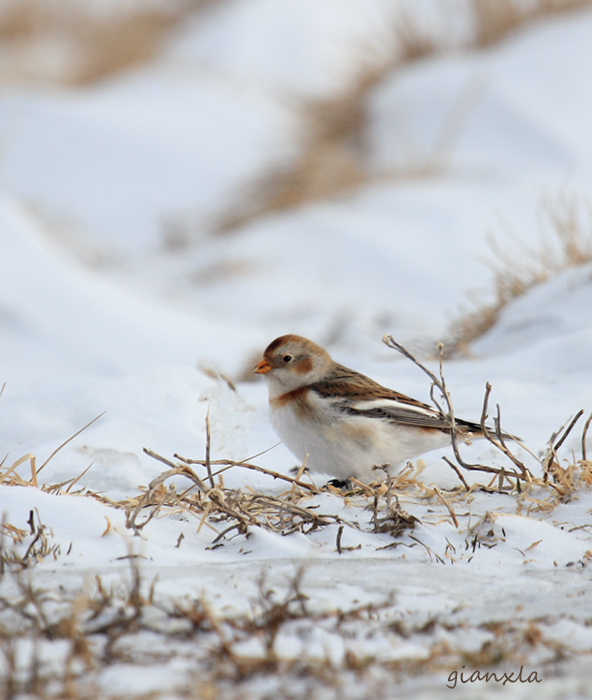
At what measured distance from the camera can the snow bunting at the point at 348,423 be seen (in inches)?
134

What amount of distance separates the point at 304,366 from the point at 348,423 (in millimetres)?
457

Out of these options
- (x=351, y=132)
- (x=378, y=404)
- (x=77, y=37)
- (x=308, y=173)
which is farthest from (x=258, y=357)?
(x=77, y=37)

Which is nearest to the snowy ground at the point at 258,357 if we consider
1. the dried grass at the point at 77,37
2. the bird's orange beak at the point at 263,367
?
the bird's orange beak at the point at 263,367

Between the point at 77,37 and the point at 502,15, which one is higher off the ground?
the point at 77,37

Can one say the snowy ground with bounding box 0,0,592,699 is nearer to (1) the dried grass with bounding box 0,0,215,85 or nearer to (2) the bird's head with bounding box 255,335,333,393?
(2) the bird's head with bounding box 255,335,333,393

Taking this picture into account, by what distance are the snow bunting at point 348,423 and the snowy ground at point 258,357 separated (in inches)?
7.4

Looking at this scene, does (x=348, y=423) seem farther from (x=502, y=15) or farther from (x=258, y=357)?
(x=502, y=15)

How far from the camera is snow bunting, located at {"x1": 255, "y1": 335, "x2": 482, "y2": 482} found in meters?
3.41

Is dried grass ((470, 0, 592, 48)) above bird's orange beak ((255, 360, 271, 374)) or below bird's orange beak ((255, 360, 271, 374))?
above

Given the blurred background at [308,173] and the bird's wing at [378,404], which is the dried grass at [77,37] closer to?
the blurred background at [308,173]

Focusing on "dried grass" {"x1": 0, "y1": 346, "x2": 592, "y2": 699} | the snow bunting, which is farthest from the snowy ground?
the snow bunting

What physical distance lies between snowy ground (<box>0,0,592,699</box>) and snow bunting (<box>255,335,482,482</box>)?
0.19m

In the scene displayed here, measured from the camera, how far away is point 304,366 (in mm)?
3789

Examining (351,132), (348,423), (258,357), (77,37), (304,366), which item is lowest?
(348,423)
